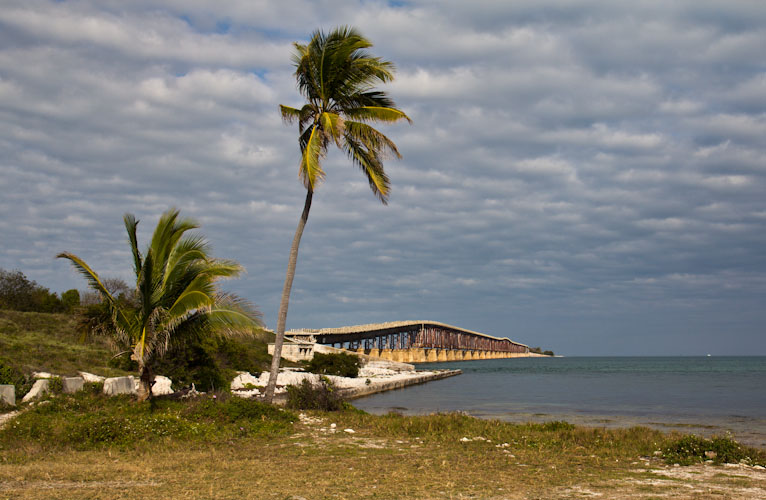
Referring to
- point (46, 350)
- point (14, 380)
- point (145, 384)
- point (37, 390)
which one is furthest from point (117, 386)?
point (46, 350)

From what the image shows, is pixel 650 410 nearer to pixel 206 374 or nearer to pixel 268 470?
pixel 206 374

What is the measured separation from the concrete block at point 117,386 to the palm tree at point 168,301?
2.19m

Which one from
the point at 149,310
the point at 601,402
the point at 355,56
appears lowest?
the point at 601,402

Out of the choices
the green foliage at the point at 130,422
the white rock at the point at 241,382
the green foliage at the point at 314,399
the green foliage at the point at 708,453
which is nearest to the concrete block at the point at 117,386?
the green foliage at the point at 130,422

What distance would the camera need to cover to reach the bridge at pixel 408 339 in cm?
11544

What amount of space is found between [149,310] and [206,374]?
735cm

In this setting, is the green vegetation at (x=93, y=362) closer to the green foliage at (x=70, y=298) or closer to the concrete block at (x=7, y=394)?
the concrete block at (x=7, y=394)

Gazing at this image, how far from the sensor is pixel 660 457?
1118 centimetres

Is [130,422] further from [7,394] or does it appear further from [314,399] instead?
[314,399]

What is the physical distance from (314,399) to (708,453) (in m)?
11.4

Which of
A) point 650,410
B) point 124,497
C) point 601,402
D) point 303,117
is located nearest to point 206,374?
point 303,117

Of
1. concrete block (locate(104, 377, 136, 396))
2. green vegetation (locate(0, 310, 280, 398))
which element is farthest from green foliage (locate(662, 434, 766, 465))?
concrete block (locate(104, 377, 136, 396))

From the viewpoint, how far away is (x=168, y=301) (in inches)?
600

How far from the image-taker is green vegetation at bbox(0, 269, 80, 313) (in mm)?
54062
